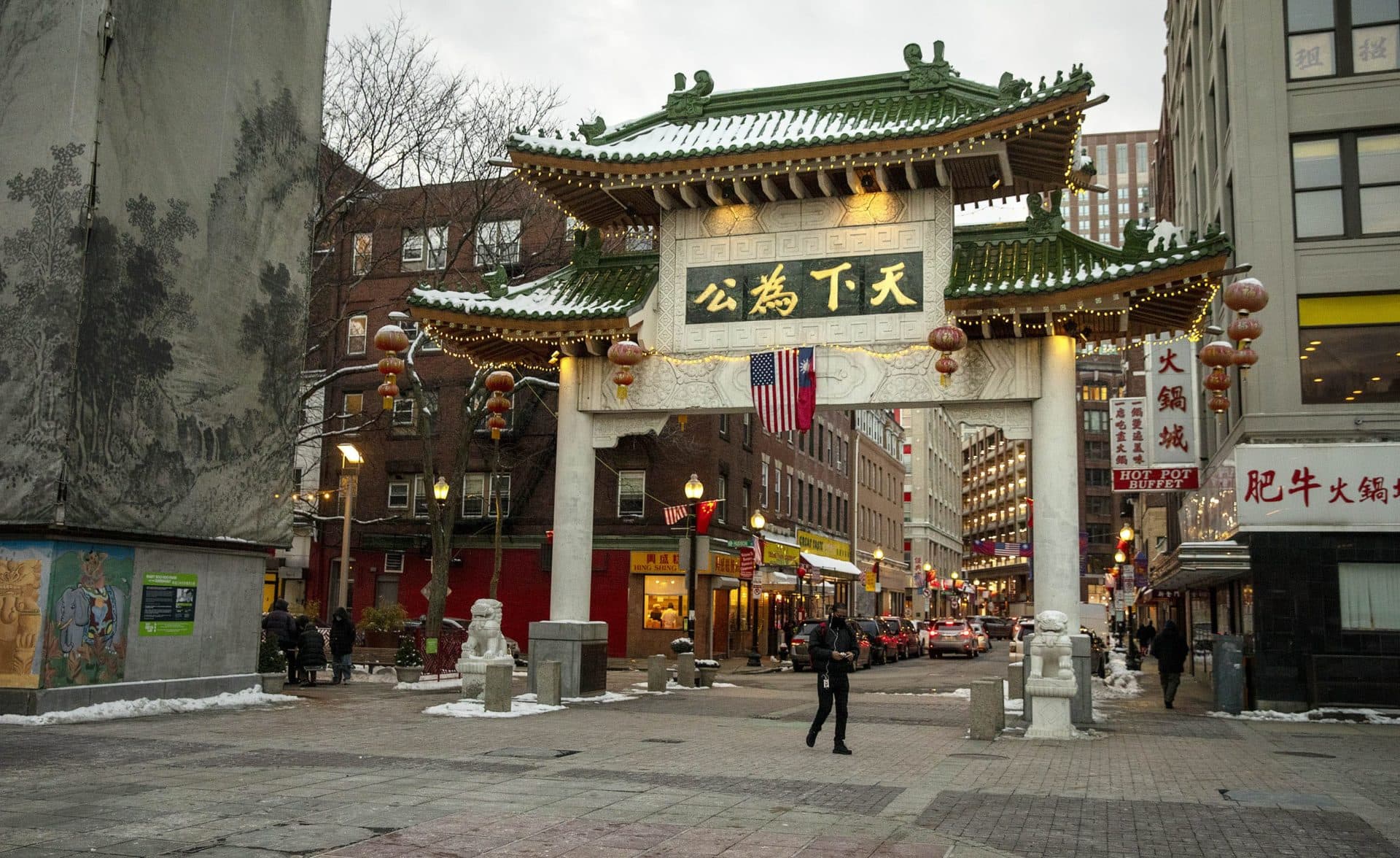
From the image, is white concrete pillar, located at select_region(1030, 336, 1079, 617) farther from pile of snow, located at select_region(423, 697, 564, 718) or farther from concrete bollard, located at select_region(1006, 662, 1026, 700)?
pile of snow, located at select_region(423, 697, 564, 718)

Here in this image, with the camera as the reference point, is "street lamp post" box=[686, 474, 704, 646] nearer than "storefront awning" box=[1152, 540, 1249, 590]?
No

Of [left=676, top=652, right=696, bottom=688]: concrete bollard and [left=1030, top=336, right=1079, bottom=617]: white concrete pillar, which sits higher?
[left=1030, top=336, right=1079, bottom=617]: white concrete pillar

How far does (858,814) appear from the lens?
959 cm

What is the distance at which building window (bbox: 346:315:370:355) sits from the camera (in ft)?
147

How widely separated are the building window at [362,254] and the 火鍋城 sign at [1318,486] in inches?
859

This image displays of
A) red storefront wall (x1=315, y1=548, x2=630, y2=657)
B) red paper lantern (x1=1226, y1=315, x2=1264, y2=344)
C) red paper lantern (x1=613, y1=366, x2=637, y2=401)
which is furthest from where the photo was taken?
red storefront wall (x1=315, y1=548, x2=630, y2=657)

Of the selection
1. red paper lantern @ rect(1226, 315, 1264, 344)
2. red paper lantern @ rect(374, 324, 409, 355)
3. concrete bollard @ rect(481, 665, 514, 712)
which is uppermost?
red paper lantern @ rect(374, 324, 409, 355)

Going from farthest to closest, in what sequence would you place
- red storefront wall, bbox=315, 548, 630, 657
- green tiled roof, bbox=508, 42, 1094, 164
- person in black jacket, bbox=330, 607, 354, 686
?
red storefront wall, bbox=315, 548, 630, 657, person in black jacket, bbox=330, 607, 354, 686, green tiled roof, bbox=508, 42, 1094, 164

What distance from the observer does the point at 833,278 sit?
20188mm

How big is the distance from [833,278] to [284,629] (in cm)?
1373

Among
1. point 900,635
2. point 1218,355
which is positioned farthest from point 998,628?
point 1218,355

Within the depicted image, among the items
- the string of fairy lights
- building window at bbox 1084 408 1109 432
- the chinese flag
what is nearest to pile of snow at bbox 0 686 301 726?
the string of fairy lights

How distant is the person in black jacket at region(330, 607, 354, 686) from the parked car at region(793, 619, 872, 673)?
1411 centimetres

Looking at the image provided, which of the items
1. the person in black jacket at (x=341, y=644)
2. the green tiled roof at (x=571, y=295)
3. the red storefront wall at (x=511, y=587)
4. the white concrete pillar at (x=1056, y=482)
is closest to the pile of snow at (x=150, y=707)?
the person in black jacket at (x=341, y=644)
